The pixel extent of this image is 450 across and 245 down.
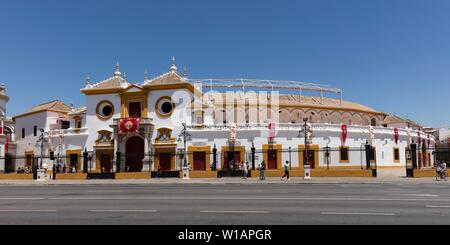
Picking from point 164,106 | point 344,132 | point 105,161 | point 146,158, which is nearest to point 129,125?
point 146,158

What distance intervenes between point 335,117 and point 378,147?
12635mm

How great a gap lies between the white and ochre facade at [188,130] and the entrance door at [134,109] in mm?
115

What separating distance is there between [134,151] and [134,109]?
4896 mm

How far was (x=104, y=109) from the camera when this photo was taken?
49.0m

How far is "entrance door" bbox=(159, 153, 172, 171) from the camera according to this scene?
45344 millimetres

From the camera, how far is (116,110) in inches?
1895

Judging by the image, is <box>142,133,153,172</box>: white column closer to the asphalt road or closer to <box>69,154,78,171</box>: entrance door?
<box>69,154,78,171</box>: entrance door

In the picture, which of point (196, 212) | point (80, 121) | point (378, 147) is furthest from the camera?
point (80, 121)

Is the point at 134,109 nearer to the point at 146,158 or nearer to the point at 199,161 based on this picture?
the point at 146,158

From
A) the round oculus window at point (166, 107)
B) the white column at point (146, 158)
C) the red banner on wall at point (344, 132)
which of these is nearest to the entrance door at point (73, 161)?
the white column at point (146, 158)

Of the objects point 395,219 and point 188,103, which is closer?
point 395,219

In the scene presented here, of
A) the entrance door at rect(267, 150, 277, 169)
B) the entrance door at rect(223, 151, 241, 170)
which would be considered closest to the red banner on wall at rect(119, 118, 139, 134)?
the entrance door at rect(223, 151, 241, 170)
